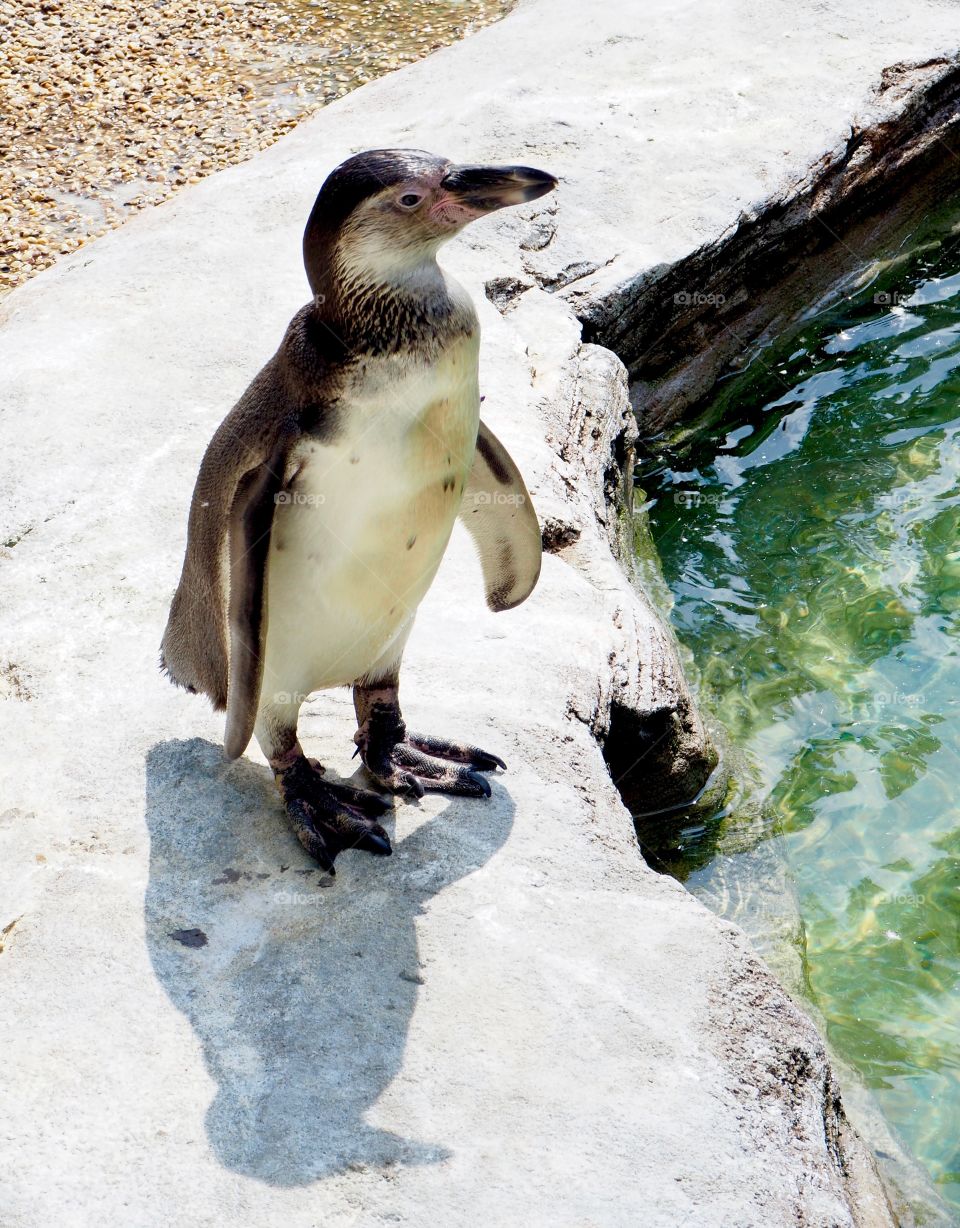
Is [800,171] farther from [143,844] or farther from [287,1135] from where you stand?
[287,1135]

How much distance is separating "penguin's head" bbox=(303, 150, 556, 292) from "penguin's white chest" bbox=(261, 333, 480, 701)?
7.1 inches

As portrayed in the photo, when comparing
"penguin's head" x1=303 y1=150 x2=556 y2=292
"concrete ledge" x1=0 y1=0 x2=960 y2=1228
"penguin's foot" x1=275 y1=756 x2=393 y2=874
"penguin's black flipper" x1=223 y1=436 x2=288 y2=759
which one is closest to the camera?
"concrete ledge" x1=0 y1=0 x2=960 y2=1228

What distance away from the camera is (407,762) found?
115 inches

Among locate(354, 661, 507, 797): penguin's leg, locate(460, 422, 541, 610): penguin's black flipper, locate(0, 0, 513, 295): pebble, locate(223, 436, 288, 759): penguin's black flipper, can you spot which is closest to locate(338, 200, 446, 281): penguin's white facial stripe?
locate(223, 436, 288, 759): penguin's black flipper

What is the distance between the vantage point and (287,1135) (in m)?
2.17

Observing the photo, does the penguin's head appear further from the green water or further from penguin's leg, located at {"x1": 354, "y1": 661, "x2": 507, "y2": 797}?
the green water

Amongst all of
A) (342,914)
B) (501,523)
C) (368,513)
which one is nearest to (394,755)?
(342,914)

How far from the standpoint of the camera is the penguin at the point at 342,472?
2301 mm

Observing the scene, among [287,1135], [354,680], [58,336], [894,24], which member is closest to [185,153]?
[58,336]

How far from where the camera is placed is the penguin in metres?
2.30

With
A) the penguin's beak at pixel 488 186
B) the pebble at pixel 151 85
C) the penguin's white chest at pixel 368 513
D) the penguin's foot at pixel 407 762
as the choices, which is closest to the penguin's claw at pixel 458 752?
the penguin's foot at pixel 407 762

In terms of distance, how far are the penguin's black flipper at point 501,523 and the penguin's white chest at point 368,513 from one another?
1.24 feet

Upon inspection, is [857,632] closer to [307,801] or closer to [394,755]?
[394,755]

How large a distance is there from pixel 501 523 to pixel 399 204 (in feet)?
3.03
